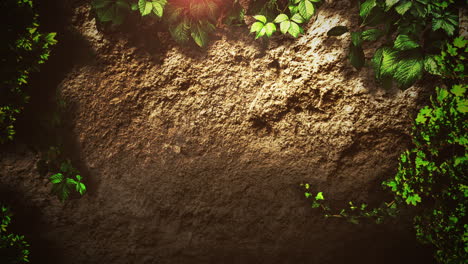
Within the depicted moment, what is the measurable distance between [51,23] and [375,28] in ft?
8.19

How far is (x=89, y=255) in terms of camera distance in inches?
82.1

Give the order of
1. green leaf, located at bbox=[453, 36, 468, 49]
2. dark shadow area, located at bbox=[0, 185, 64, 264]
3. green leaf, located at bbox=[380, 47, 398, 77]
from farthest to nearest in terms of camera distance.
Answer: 1. dark shadow area, located at bbox=[0, 185, 64, 264]
2. green leaf, located at bbox=[380, 47, 398, 77]
3. green leaf, located at bbox=[453, 36, 468, 49]

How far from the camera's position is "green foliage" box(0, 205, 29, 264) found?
5.68ft

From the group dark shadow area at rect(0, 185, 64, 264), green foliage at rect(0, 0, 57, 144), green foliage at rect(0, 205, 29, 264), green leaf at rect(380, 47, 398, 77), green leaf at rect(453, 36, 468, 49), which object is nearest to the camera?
green leaf at rect(453, 36, 468, 49)

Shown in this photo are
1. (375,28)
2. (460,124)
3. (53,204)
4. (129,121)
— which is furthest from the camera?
(53,204)

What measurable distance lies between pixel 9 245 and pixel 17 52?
61.9 inches

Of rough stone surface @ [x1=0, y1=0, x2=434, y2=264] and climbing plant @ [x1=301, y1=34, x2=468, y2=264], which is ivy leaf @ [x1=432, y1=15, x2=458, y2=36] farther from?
rough stone surface @ [x1=0, y1=0, x2=434, y2=264]

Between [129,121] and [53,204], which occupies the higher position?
[129,121]

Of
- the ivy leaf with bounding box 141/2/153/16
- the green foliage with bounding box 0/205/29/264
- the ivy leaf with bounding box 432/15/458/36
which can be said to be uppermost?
the ivy leaf with bounding box 141/2/153/16

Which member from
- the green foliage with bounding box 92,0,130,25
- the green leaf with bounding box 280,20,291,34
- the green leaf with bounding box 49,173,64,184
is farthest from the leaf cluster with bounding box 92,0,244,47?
the green leaf with bounding box 49,173,64,184

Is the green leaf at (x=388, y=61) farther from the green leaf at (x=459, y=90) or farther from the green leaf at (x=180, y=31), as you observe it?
the green leaf at (x=180, y=31)

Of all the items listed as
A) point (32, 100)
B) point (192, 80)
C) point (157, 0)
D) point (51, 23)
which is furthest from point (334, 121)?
point (32, 100)

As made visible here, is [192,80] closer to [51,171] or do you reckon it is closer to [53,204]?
[51,171]

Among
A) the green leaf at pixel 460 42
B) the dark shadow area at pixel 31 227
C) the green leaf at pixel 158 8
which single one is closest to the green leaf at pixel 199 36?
the green leaf at pixel 158 8
